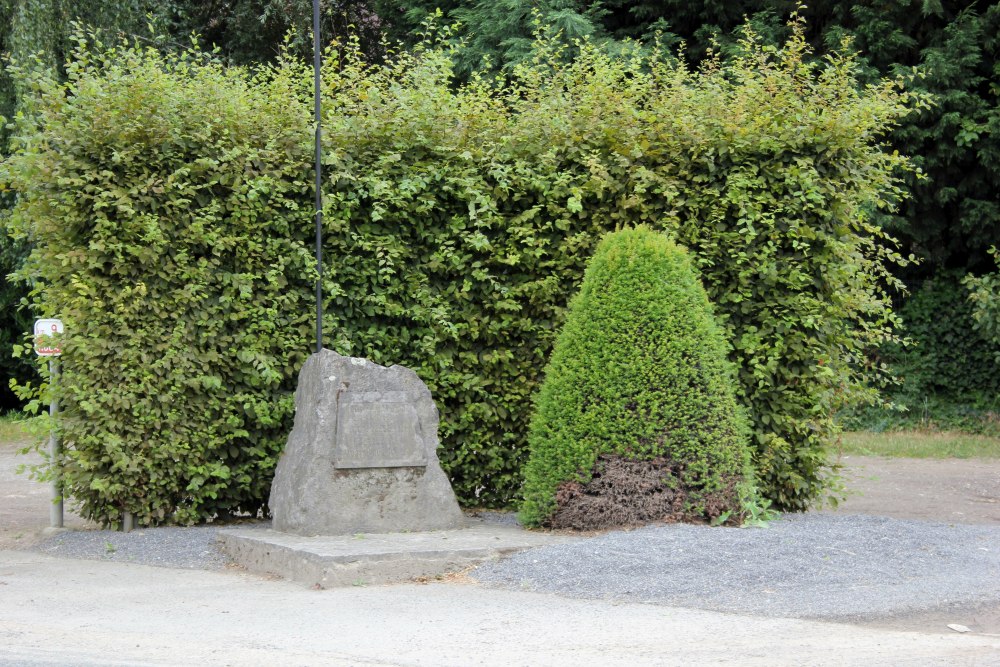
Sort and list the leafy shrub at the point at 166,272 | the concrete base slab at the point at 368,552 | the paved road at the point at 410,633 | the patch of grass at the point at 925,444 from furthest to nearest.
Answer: the patch of grass at the point at 925,444 < the leafy shrub at the point at 166,272 < the concrete base slab at the point at 368,552 < the paved road at the point at 410,633

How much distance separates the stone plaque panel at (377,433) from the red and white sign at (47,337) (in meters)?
2.35

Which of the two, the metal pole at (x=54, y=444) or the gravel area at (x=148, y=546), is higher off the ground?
the metal pole at (x=54, y=444)

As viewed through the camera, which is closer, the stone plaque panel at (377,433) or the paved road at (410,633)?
the paved road at (410,633)

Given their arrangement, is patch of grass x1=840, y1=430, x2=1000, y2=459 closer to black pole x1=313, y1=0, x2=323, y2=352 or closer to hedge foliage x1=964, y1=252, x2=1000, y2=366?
hedge foliage x1=964, y1=252, x2=1000, y2=366

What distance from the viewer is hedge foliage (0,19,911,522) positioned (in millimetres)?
8172

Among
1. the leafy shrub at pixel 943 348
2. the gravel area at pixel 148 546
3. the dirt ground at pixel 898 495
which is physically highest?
the leafy shrub at pixel 943 348

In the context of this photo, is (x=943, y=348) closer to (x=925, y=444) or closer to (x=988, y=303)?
(x=988, y=303)

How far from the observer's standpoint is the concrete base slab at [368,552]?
264 inches

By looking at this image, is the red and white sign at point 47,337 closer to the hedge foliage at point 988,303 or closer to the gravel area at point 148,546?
the gravel area at point 148,546

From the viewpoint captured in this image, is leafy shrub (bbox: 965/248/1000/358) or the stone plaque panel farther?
leafy shrub (bbox: 965/248/1000/358)

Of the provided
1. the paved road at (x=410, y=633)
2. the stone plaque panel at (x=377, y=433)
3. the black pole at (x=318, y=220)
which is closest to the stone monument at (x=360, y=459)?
the stone plaque panel at (x=377, y=433)

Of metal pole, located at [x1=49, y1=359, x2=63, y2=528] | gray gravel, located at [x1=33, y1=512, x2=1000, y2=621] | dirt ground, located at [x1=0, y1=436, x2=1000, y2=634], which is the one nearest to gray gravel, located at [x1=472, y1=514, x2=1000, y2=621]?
gray gravel, located at [x1=33, y1=512, x2=1000, y2=621]

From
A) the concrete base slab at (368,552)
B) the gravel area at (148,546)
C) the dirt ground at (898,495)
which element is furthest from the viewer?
the dirt ground at (898,495)

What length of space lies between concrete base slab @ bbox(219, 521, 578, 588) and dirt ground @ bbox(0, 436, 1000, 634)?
2462 millimetres
